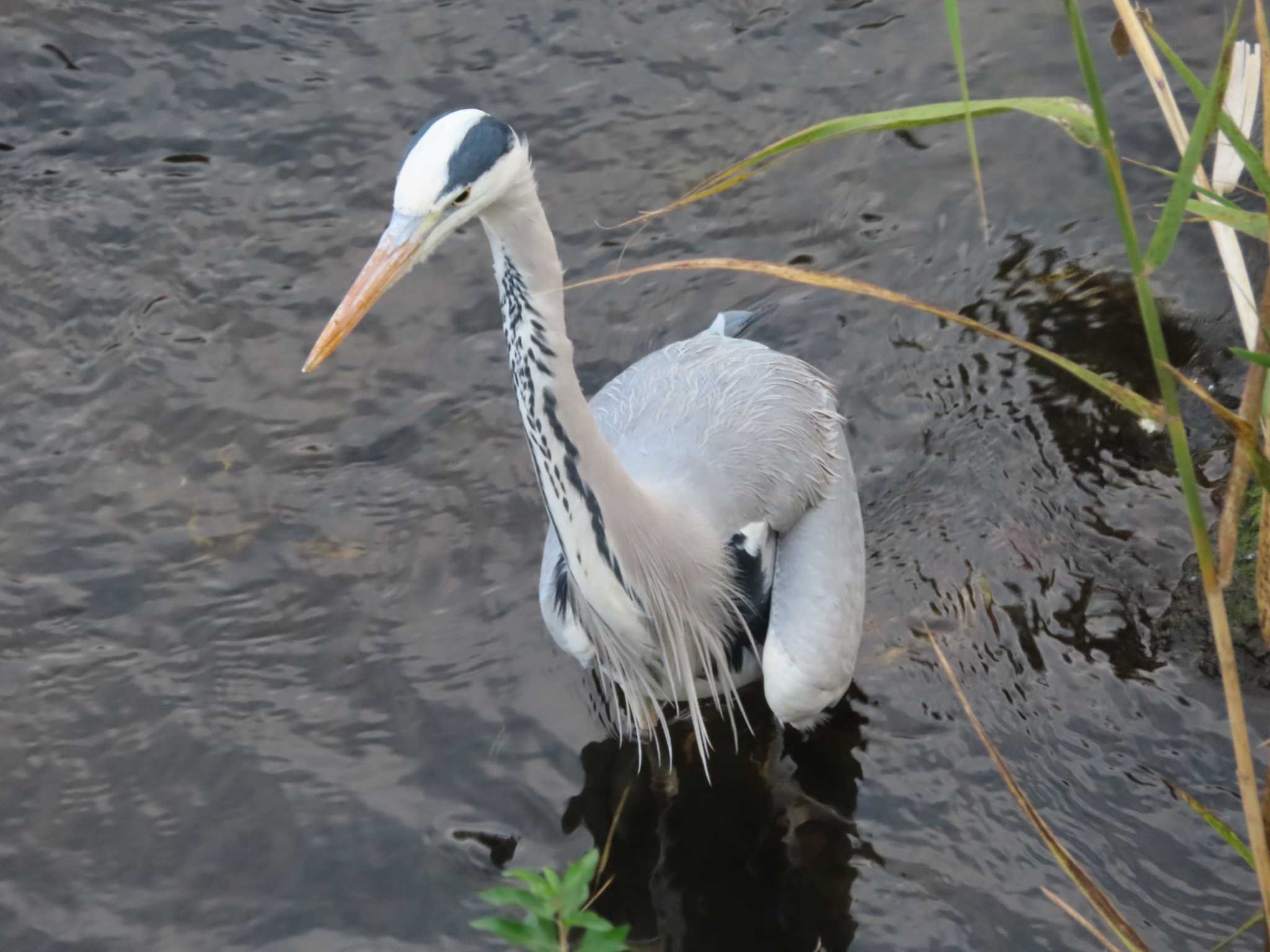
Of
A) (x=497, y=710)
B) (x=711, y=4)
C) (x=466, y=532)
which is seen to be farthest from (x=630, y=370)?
(x=711, y=4)

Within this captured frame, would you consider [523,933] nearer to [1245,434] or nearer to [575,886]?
[575,886]

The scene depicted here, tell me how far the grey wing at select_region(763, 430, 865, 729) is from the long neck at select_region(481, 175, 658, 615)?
45cm

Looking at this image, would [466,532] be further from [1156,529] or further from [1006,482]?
[1156,529]

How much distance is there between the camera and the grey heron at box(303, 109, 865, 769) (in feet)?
7.82

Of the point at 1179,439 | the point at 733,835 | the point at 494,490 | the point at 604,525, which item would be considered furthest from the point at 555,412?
the point at 494,490

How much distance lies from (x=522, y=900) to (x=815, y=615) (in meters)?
1.46

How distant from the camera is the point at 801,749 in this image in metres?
3.49

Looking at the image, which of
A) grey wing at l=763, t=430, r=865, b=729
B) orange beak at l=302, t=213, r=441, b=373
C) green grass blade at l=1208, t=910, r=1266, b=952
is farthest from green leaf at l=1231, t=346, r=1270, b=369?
grey wing at l=763, t=430, r=865, b=729

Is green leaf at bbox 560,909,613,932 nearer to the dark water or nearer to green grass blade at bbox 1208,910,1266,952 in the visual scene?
green grass blade at bbox 1208,910,1266,952

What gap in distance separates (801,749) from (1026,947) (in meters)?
0.79

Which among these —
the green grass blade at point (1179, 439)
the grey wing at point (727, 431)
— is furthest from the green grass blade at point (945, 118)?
the grey wing at point (727, 431)

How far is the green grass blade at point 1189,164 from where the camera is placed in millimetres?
1552

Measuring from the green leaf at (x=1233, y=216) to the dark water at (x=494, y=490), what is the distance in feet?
5.42

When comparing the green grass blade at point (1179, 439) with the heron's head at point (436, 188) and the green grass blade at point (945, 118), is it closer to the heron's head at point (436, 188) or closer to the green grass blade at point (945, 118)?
the green grass blade at point (945, 118)
